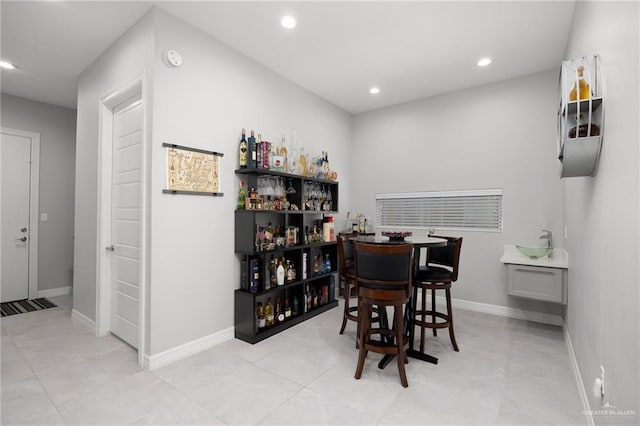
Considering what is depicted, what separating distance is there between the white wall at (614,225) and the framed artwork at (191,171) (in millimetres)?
2770

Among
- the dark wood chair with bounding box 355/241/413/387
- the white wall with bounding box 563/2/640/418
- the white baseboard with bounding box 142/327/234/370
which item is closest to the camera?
the white wall with bounding box 563/2/640/418

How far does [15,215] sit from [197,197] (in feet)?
11.7

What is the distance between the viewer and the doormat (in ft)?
12.3

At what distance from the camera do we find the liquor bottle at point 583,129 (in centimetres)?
153

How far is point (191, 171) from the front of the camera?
8.67 ft

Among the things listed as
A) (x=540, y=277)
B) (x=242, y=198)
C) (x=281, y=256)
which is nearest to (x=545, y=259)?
(x=540, y=277)

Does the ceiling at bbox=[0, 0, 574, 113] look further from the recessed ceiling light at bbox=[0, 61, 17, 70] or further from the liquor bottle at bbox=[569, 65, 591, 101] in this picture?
the liquor bottle at bbox=[569, 65, 591, 101]

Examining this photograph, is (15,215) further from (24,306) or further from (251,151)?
(251,151)

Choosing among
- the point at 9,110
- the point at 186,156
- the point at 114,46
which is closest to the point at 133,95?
the point at 114,46

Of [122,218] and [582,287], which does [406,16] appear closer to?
[582,287]

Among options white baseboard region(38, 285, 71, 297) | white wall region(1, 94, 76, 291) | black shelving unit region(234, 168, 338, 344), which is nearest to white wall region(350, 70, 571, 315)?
black shelving unit region(234, 168, 338, 344)

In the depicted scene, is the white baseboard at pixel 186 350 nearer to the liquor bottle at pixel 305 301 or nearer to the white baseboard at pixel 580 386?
the liquor bottle at pixel 305 301

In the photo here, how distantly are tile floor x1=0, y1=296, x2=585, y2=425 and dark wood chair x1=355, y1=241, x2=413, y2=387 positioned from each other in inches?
9.9

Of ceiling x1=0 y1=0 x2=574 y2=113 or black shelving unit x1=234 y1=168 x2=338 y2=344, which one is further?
black shelving unit x1=234 y1=168 x2=338 y2=344
